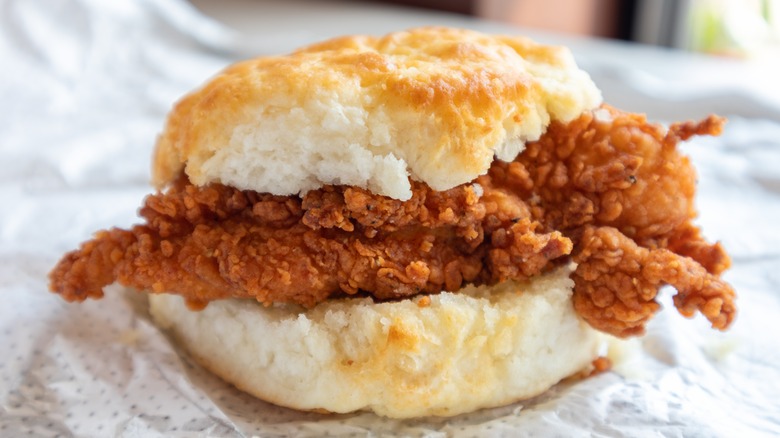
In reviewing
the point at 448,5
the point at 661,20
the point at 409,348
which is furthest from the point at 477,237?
the point at 448,5

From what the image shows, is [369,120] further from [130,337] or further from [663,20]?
[663,20]

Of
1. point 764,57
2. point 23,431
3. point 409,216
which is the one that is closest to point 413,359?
point 409,216

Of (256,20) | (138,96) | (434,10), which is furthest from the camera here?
(434,10)

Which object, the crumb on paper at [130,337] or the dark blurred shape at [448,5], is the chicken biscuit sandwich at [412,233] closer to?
the crumb on paper at [130,337]

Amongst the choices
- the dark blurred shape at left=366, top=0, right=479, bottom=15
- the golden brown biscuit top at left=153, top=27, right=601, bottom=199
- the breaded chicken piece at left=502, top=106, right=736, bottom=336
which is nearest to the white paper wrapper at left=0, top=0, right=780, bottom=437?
the breaded chicken piece at left=502, top=106, right=736, bottom=336

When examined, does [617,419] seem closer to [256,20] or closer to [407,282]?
[407,282]

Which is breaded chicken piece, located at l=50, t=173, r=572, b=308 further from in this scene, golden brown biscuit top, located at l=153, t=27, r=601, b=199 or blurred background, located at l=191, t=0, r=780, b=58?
blurred background, located at l=191, t=0, r=780, b=58

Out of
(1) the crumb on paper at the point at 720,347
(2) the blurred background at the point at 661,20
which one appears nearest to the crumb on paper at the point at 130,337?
(1) the crumb on paper at the point at 720,347
